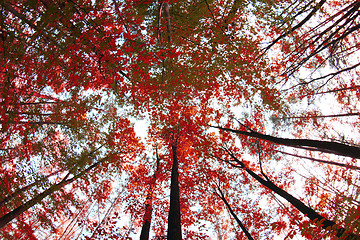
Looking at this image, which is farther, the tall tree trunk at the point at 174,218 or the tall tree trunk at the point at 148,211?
the tall tree trunk at the point at 148,211

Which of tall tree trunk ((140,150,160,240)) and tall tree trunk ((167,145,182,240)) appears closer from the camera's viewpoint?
tall tree trunk ((167,145,182,240))

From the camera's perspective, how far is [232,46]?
4805mm

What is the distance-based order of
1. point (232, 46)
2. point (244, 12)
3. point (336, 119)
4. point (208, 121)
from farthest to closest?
1. point (208, 121)
2. point (336, 119)
3. point (244, 12)
4. point (232, 46)

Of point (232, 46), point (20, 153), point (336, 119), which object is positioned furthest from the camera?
point (336, 119)

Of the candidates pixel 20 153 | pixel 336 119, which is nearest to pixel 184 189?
pixel 20 153

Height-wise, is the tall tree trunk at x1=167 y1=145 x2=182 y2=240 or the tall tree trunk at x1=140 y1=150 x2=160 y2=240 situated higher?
the tall tree trunk at x1=140 y1=150 x2=160 y2=240

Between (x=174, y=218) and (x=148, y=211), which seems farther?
(x=148, y=211)

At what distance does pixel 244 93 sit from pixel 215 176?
5.22 m

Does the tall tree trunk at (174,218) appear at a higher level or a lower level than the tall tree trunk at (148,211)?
lower

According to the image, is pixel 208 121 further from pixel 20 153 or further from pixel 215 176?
pixel 20 153

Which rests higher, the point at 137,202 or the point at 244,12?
the point at 244,12

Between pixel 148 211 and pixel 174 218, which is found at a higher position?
pixel 148 211

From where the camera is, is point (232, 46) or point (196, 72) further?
point (196, 72)

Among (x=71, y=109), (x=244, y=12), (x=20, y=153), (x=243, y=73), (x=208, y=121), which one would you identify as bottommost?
A: (x=20, y=153)
